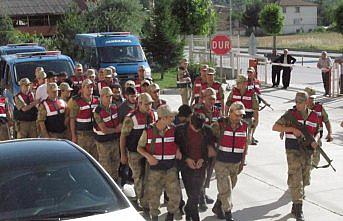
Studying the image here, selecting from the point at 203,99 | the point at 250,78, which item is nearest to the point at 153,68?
the point at 250,78

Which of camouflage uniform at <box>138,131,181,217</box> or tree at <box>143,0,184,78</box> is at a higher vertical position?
tree at <box>143,0,184,78</box>

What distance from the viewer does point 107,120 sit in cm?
884

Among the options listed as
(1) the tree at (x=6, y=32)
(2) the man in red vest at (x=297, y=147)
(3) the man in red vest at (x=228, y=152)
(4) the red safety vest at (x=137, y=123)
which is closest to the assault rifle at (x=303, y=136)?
(2) the man in red vest at (x=297, y=147)

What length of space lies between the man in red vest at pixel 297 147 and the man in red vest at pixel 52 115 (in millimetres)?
3674

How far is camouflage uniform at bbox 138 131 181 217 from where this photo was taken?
287 inches

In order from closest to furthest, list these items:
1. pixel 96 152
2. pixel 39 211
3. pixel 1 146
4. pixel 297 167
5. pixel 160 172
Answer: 1. pixel 39 211
2. pixel 1 146
3. pixel 160 172
4. pixel 297 167
5. pixel 96 152

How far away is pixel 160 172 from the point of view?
7.28 m

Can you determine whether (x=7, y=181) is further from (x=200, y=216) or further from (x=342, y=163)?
(x=342, y=163)

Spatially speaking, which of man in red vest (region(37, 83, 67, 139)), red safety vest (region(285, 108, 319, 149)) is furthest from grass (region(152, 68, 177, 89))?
red safety vest (region(285, 108, 319, 149))

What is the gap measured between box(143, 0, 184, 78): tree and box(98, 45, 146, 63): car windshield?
7.90m

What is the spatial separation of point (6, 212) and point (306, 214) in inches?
182

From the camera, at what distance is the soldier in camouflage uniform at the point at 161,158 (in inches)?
284

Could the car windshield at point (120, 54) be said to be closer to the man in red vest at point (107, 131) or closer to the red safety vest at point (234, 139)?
the man in red vest at point (107, 131)

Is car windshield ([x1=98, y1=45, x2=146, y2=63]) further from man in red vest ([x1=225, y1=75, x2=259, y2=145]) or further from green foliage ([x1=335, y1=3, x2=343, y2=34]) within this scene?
green foliage ([x1=335, y1=3, x2=343, y2=34])
